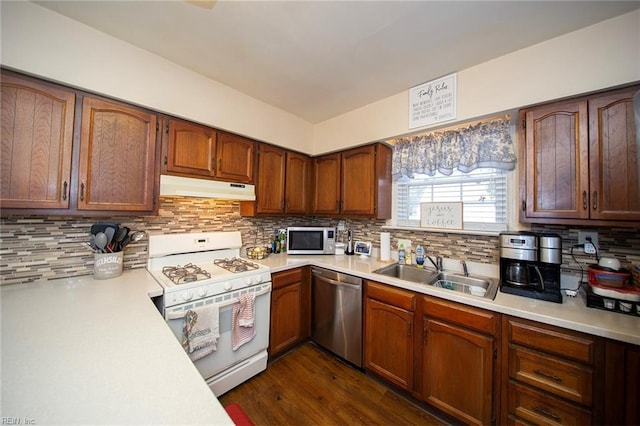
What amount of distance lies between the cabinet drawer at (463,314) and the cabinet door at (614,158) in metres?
0.82

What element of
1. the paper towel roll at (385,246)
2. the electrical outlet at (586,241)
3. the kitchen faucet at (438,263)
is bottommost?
the kitchen faucet at (438,263)

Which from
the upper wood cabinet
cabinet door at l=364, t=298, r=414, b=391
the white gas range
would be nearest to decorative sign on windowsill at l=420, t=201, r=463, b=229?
cabinet door at l=364, t=298, r=414, b=391

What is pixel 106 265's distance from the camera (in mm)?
1564

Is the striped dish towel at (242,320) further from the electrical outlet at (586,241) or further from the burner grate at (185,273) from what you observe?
the electrical outlet at (586,241)

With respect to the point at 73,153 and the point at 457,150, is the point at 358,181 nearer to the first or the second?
the point at 457,150

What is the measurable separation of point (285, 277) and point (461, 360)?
4.67 feet

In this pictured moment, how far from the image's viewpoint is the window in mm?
1874

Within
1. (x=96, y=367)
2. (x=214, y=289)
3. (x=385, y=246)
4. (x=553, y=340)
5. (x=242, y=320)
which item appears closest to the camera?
(x=96, y=367)

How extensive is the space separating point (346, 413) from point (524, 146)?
217cm

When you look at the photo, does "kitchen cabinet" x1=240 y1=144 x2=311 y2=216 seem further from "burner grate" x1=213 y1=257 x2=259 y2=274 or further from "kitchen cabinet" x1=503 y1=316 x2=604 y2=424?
"kitchen cabinet" x1=503 y1=316 x2=604 y2=424

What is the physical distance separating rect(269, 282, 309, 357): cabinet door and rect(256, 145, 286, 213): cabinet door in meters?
0.85

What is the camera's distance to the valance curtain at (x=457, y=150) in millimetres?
1755

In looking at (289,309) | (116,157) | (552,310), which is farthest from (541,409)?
(116,157)

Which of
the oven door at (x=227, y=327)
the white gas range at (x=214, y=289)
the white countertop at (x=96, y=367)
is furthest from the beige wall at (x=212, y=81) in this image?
the oven door at (x=227, y=327)
